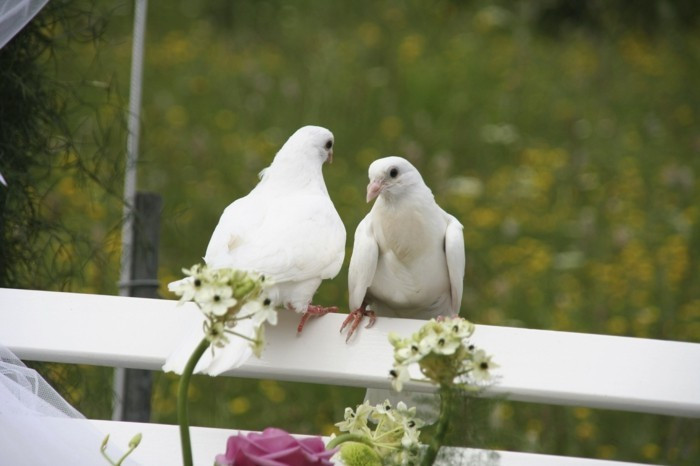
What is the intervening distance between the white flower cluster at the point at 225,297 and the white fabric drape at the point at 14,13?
59 centimetres

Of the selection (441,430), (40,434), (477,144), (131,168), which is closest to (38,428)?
(40,434)

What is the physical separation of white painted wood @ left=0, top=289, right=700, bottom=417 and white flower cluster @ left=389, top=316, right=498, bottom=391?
0.47m

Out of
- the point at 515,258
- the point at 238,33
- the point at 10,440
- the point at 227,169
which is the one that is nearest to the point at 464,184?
the point at 515,258

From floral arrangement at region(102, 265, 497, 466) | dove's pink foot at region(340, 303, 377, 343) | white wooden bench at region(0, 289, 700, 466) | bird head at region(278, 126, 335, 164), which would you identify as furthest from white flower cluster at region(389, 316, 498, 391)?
bird head at region(278, 126, 335, 164)

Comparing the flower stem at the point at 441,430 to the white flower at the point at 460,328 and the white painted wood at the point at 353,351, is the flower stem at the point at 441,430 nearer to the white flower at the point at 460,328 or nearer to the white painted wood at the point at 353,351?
the white flower at the point at 460,328

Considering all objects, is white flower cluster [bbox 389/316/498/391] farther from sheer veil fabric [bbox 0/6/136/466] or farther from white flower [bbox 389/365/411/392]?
sheer veil fabric [bbox 0/6/136/466]

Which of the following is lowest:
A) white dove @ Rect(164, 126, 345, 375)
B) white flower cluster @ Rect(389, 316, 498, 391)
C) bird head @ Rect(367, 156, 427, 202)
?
white flower cluster @ Rect(389, 316, 498, 391)

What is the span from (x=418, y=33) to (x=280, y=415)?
113 inches

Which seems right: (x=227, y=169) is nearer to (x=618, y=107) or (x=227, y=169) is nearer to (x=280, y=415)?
(x=280, y=415)

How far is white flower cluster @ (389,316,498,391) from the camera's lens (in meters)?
1.06

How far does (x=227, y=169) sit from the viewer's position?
4.74 m

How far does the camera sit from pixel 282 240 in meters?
1.77

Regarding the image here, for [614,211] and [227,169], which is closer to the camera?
[614,211]

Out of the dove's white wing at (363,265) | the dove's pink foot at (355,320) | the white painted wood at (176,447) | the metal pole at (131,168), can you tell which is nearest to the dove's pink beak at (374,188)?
the dove's white wing at (363,265)
